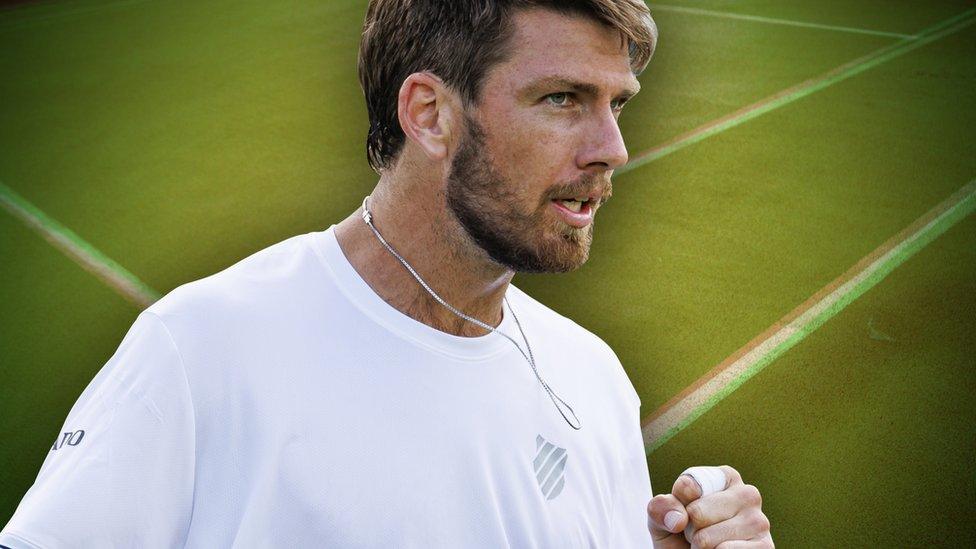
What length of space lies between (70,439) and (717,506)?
4.07ft

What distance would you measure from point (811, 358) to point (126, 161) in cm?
550

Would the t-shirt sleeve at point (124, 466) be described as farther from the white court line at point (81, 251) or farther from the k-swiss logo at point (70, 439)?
the white court line at point (81, 251)

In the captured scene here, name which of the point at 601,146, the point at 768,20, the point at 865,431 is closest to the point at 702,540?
the point at 601,146

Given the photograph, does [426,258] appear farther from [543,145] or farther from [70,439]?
[70,439]

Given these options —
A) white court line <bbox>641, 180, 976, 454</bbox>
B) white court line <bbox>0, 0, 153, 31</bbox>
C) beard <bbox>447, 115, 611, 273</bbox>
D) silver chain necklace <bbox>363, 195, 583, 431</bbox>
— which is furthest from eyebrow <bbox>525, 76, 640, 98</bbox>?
white court line <bbox>0, 0, 153, 31</bbox>

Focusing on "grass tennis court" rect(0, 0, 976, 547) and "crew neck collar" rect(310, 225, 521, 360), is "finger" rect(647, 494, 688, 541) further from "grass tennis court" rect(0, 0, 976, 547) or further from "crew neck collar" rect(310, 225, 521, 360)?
"grass tennis court" rect(0, 0, 976, 547)

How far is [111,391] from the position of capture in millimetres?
1630

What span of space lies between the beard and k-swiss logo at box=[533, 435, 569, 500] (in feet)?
1.23

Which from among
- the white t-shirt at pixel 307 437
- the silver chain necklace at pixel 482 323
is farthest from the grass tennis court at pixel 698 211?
the white t-shirt at pixel 307 437

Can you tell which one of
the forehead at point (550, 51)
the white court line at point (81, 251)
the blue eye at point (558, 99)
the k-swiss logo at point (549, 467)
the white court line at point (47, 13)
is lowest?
the white court line at point (81, 251)

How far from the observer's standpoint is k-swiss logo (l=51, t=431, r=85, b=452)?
1604 mm

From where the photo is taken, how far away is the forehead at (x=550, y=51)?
1866 mm

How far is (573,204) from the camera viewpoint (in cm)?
198

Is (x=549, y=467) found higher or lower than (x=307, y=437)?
lower
